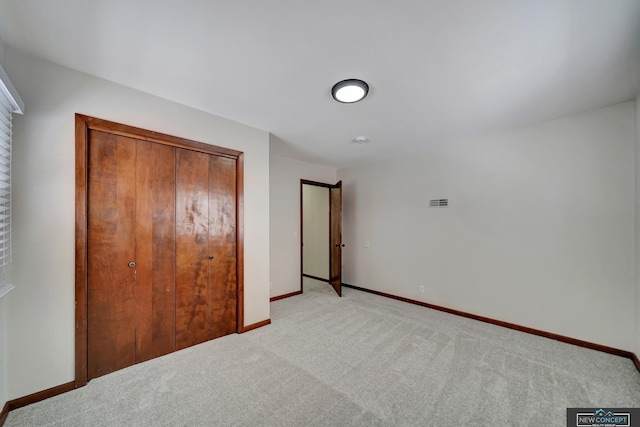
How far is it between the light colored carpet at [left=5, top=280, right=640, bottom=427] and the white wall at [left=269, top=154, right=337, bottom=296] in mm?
1586

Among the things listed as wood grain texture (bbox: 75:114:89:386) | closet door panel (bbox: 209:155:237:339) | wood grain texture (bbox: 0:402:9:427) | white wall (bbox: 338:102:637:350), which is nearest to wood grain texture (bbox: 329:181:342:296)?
white wall (bbox: 338:102:637:350)

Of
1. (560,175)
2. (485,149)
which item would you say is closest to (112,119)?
(485,149)

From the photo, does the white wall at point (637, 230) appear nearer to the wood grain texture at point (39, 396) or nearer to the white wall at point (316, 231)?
the white wall at point (316, 231)

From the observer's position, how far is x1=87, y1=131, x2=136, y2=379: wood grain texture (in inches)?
83.5

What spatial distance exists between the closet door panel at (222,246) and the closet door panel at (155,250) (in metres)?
→ 0.39

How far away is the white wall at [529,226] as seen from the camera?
2594 mm

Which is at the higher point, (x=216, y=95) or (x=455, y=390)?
(x=216, y=95)

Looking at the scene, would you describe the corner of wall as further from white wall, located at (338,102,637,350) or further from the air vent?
the air vent

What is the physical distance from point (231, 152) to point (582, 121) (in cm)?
396

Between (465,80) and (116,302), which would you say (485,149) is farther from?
(116,302)

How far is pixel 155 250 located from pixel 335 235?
325cm

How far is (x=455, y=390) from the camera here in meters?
2.02

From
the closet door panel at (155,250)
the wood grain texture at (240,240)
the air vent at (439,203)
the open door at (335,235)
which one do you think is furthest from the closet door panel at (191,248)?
the air vent at (439,203)

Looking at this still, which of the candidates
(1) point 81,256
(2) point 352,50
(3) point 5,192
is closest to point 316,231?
(1) point 81,256
